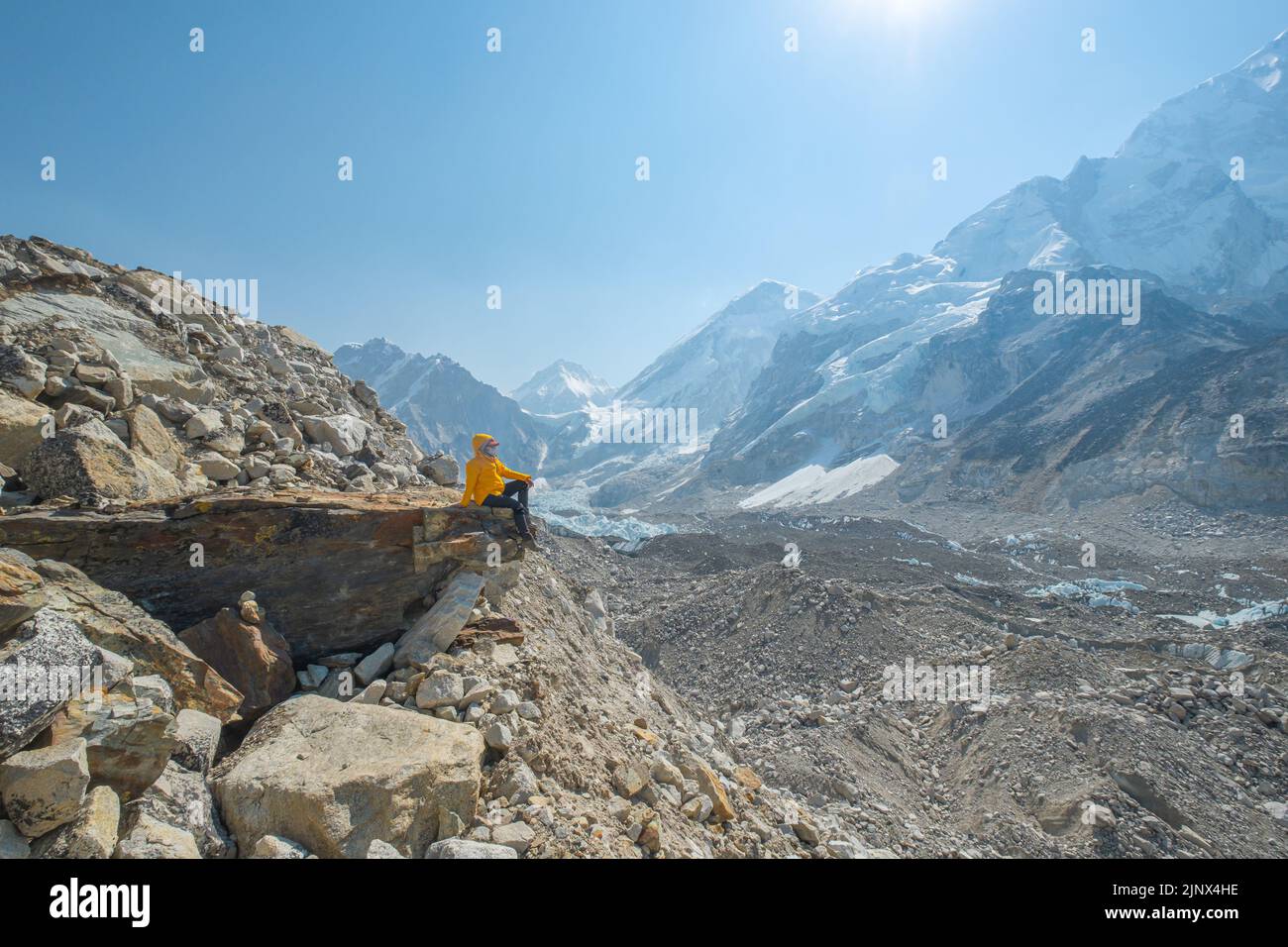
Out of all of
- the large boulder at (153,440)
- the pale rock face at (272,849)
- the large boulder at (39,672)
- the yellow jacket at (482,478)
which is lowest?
the pale rock face at (272,849)

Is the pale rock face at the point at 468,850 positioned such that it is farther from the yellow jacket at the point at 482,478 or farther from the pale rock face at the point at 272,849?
the yellow jacket at the point at 482,478

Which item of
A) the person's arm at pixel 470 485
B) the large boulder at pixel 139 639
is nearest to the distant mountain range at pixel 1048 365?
the person's arm at pixel 470 485

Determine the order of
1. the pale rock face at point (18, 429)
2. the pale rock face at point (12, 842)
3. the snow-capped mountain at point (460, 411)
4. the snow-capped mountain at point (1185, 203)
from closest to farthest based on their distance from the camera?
the pale rock face at point (12, 842), the pale rock face at point (18, 429), the snow-capped mountain at point (1185, 203), the snow-capped mountain at point (460, 411)

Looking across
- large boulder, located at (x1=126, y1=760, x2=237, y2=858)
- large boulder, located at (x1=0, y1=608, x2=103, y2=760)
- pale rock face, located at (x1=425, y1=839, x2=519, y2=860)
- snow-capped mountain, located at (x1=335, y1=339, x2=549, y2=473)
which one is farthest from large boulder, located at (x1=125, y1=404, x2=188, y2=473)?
snow-capped mountain, located at (x1=335, y1=339, x2=549, y2=473)

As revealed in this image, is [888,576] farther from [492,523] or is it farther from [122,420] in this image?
[122,420]

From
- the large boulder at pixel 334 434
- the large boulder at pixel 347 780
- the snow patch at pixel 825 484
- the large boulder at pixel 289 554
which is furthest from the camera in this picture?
the snow patch at pixel 825 484

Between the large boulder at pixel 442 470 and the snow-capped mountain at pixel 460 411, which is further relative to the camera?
the snow-capped mountain at pixel 460 411

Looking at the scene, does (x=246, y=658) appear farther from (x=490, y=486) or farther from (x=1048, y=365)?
(x=1048, y=365)

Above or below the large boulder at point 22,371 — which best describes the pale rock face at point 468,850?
below
